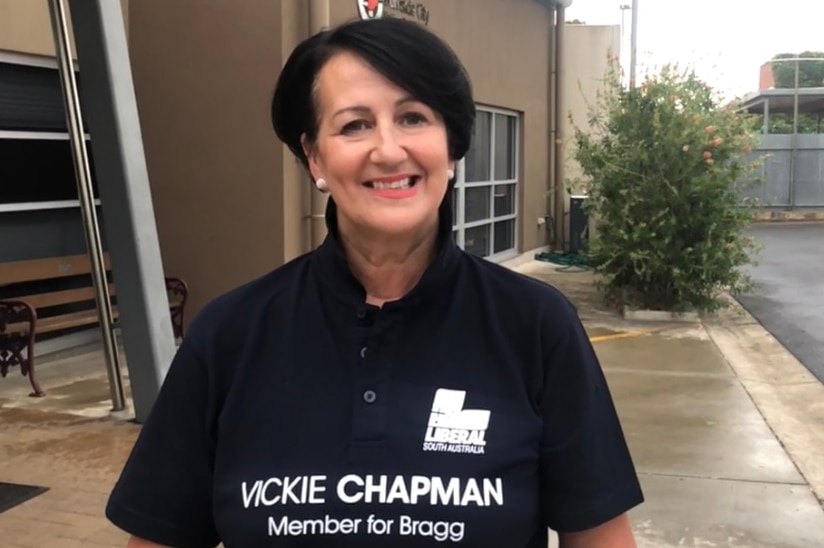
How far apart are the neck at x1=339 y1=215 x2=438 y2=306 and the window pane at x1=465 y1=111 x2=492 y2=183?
13036 millimetres

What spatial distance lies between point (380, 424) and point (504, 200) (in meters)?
15.4

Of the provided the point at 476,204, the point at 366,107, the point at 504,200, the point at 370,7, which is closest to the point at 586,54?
the point at 504,200

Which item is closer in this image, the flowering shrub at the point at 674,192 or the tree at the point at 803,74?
the flowering shrub at the point at 674,192

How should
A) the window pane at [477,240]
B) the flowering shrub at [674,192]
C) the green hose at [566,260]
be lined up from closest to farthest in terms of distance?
the flowering shrub at [674,192], the window pane at [477,240], the green hose at [566,260]

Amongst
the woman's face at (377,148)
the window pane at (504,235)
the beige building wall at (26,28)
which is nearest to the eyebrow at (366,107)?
the woman's face at (377,148)

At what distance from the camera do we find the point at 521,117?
56.6 feet

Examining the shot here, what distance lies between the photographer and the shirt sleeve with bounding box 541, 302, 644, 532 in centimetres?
177

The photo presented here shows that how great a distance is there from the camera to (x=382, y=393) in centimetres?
176

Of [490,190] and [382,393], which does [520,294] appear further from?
[490,190]

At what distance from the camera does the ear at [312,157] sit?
1896 millimetres

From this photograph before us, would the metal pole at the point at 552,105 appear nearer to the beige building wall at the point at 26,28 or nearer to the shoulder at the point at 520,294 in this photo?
the beige building wall at the point at 26,28

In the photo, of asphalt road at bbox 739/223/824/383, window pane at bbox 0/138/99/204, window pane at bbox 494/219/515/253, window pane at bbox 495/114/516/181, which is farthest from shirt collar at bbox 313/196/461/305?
window pane at bbox 494/219/515/253

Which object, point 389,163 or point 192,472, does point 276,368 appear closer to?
point 192,472

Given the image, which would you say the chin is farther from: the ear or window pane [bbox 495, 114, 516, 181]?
window pane [bbox 495, 114, 516, 181]
